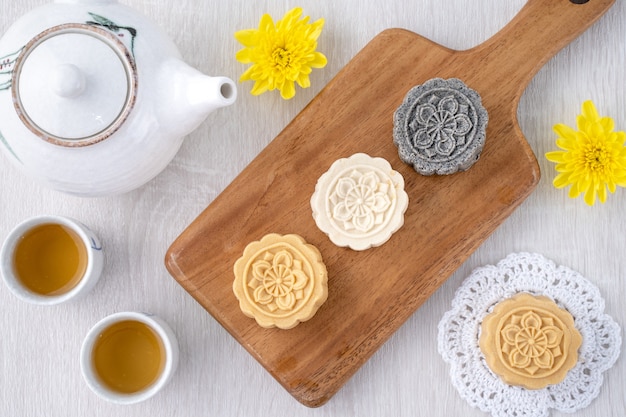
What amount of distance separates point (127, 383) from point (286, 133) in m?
0.47

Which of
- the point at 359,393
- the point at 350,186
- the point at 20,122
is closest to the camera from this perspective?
the point at 20,122

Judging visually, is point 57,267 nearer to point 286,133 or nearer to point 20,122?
point 20,122

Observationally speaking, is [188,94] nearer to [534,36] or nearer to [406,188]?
[406,188]

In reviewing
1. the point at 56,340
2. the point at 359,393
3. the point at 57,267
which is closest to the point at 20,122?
the point at 57,267

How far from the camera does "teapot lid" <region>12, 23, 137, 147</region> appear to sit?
791 millimetres

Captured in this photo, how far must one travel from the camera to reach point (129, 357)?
1.04 metres

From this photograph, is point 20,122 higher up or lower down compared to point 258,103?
higher up

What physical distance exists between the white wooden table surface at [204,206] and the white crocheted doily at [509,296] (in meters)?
0.03

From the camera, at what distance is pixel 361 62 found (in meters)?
1.03

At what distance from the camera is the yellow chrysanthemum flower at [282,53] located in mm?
1018

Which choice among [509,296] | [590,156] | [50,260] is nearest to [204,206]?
[50,260]

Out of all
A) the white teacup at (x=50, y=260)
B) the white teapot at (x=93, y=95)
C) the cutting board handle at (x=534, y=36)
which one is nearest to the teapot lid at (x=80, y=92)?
the white teapot at (x=93, y=95)

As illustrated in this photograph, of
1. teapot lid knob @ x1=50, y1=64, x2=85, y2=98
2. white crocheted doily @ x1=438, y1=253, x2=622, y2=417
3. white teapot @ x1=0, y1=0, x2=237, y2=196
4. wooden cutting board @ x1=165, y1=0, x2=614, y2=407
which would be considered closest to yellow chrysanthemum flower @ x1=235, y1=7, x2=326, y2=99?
wooden cutting board @ x1=165, y1=0, x2=614, y2=407

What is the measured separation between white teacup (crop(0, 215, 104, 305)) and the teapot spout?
0.91 ft
